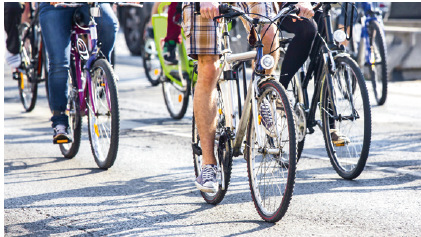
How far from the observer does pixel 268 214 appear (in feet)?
11.3

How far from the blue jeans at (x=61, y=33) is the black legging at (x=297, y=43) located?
1.44 metres

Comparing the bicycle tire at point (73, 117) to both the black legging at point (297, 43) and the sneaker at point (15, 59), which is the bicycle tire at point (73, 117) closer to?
the black legging at point (297, 43)

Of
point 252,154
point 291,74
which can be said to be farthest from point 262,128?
point 291,74

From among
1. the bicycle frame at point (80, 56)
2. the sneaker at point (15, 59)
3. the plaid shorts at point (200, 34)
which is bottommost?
the sneaker at point (15, 59)

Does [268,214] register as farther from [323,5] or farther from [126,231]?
[323,5]

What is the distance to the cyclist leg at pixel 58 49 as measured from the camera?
4883 millimetres

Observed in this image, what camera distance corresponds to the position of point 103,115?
4871mm

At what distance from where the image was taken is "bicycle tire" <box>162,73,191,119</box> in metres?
6.97

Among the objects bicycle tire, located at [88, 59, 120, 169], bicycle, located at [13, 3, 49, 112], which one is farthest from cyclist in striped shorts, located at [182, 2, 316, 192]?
bicycle, located at [13, 3, 49, 112]

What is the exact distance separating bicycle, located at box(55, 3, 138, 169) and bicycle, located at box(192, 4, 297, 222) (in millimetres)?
1098

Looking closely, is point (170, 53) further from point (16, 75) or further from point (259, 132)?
point (259, 132)

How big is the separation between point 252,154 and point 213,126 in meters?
0.37

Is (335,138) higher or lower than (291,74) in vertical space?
lower

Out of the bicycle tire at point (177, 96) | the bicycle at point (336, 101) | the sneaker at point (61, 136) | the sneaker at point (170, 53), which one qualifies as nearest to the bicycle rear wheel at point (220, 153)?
the bicycle at point (336, 101)
